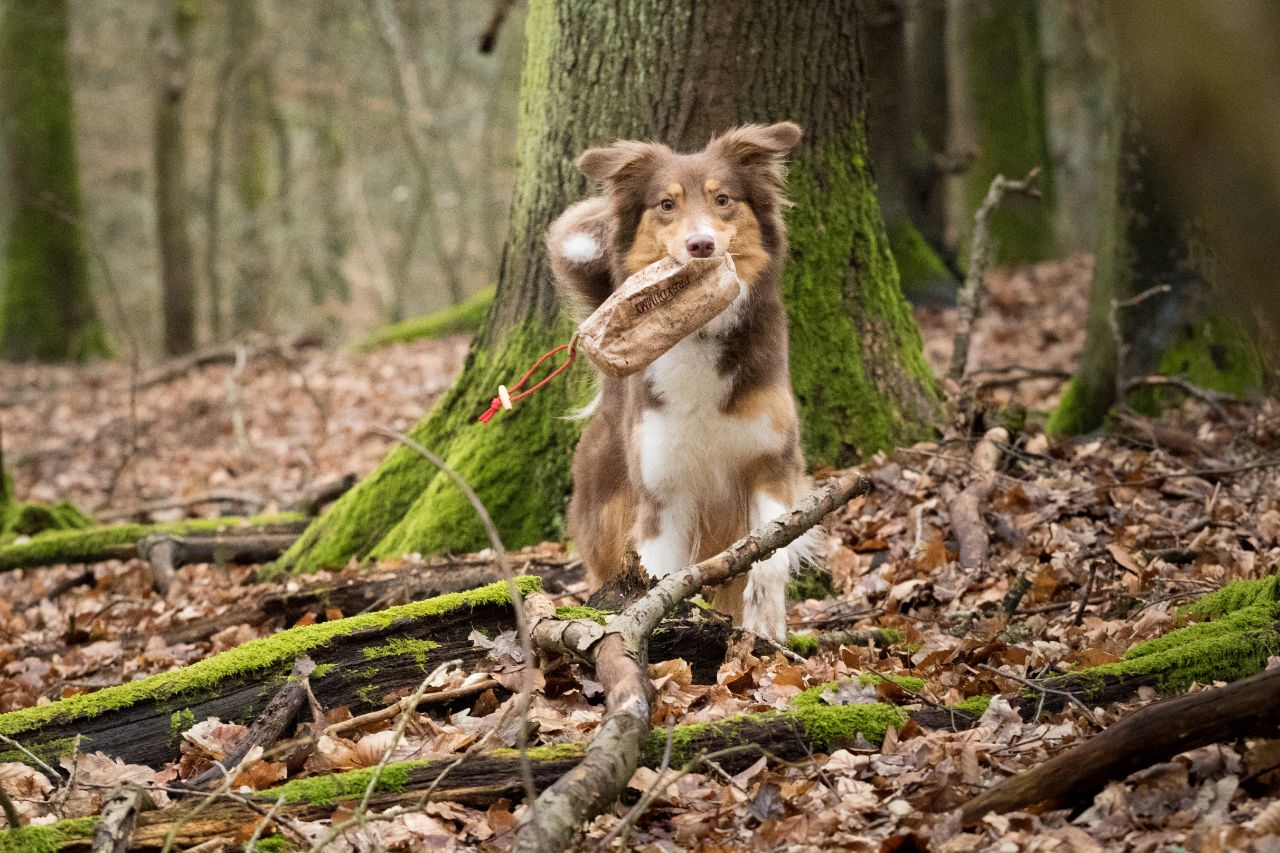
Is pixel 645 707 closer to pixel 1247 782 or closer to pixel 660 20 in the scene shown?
pixel 1247 782

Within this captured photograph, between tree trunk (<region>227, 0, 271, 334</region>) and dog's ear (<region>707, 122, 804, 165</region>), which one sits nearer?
dog's ear (<region>707, 122, 804, 165</region>)

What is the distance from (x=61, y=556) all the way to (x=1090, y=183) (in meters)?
23.5

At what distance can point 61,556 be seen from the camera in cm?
834

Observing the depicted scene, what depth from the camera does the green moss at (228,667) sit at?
421 centimetres

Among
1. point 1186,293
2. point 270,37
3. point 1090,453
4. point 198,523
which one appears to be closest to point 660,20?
point 1090,453

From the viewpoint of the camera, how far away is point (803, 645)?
5.19 metres

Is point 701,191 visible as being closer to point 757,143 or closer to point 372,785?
point 757,143

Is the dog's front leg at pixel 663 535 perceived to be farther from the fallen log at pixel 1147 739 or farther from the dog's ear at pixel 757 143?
the fallen log at pixel 1147 739

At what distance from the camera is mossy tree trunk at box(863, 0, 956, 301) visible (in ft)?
46.1

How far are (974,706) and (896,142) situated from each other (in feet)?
37.7

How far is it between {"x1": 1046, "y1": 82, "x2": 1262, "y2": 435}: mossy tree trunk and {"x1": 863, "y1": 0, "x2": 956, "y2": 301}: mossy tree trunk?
5.65m

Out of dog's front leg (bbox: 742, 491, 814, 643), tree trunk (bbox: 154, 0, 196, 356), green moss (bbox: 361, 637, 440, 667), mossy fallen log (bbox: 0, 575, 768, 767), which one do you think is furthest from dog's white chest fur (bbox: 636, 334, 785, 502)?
tree trunk (bbox: 154, 0, 196, 356)

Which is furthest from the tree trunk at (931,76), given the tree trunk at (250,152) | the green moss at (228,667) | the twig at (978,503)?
the green moss at (228,667)

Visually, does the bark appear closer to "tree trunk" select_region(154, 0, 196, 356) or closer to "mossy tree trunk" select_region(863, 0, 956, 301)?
"mossy tree trunk" select_region(863, 0, 956, 301)
